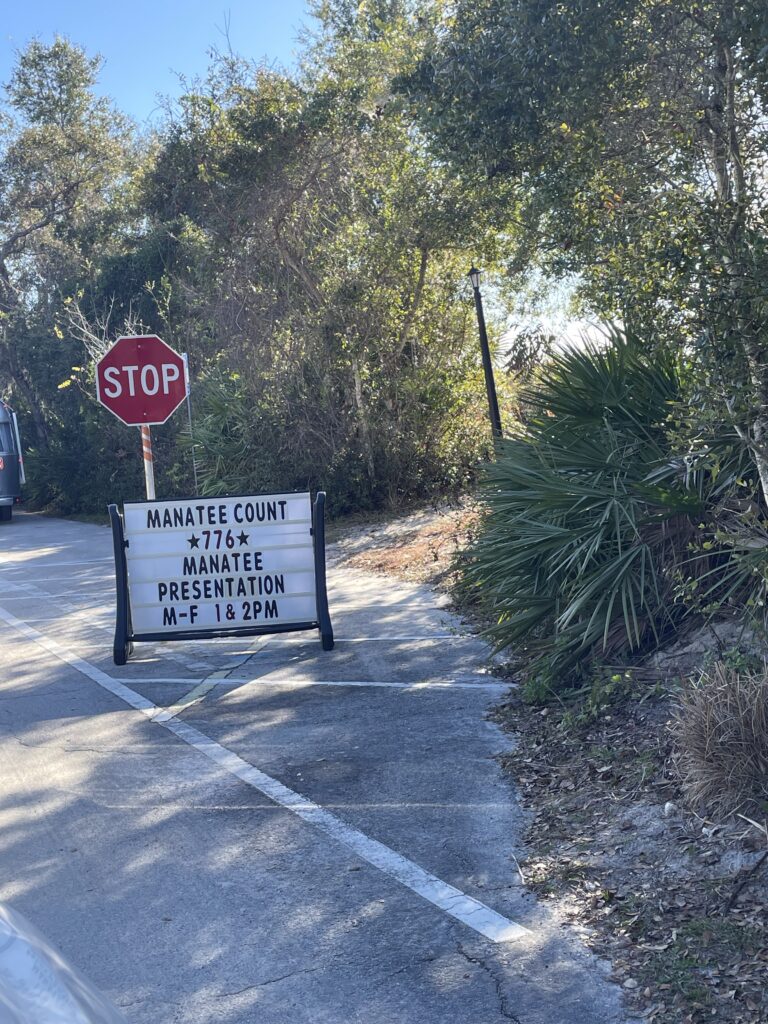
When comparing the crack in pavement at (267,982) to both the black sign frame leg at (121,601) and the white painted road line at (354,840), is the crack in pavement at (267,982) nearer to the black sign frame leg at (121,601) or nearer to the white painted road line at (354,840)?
the white painted road line at (354,840)

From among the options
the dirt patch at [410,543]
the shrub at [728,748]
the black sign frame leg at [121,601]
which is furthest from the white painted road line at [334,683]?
the dirt patch at [410,543]

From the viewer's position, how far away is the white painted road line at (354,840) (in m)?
4.18

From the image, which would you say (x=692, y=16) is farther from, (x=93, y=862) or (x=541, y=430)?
(x=93, y=862)

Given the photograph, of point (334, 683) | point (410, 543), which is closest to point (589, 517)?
point (334, 683)

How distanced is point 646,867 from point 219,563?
219 inches

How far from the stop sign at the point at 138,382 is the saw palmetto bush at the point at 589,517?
4.21 m

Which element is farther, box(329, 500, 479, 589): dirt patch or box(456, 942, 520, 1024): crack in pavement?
box(329, 500, 479, 589): dirt patch

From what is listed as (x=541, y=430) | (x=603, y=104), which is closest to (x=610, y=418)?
(x=541, y=430)

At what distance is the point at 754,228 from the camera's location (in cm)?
571

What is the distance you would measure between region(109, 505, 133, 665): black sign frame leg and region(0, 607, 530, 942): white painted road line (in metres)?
0.83

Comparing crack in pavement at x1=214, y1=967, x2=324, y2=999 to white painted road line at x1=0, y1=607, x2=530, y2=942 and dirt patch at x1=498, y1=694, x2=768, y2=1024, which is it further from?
dirt patch at x1=498, y1=694, x2=768, y2=1024

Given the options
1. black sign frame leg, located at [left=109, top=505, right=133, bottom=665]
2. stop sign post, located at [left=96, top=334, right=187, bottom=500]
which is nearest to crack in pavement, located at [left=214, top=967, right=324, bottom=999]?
black sign frame leg, located at [left=109, top=505, right=133, bottom=665]

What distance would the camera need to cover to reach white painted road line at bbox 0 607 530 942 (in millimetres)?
4184

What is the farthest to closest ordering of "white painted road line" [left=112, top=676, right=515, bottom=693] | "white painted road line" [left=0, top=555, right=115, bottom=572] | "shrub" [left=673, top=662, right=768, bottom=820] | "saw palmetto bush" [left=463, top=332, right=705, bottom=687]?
"white painted road line" [left=0, top=555, right=115, bottom=572]
"white painted road line" [left=112, top=676, right=515, bottom=693]
"saw palmetto bush" [left=463, top=332, right=705, bottom=687]
"shrub" [left=673, top=662, right=768, bottom=820]
